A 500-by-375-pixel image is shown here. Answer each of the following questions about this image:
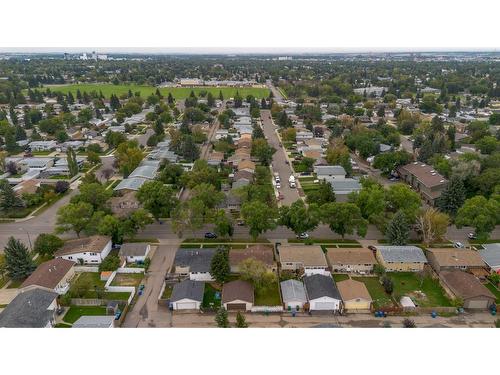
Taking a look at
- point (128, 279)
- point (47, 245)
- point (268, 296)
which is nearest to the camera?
point (268, 296)

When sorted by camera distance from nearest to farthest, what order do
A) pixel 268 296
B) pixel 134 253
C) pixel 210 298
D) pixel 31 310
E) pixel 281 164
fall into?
pixel 31 310, pixel 210 298, pixel 268 296, pixel 134 253, pixel 281 164

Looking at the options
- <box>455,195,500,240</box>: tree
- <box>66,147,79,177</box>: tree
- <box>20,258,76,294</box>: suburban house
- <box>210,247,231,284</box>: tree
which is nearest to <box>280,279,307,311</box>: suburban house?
<box>210,247,231,284</box>: tree

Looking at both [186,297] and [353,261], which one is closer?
[186,297]

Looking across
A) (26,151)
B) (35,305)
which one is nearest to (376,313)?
(35,305)

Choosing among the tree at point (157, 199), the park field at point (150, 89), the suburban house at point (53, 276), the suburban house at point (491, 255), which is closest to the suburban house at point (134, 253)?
the suburban house at point (53, 276)

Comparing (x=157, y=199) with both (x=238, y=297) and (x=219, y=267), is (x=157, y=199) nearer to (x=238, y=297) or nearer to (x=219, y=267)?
(x=219, y=267)

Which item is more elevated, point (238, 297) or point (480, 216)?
point (480, 216)

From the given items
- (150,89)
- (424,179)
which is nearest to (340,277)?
(424,179)
